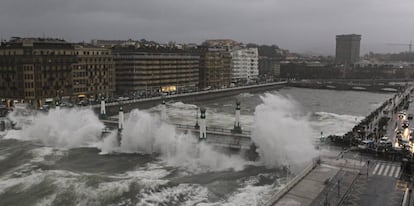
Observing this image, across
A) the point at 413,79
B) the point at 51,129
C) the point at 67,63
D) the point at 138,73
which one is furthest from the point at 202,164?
the point at 413,79

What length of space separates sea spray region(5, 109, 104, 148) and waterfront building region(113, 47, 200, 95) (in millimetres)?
35356

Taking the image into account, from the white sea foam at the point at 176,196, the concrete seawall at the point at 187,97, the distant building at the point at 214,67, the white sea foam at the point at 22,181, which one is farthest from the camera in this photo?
the distant building at the point at 214,67

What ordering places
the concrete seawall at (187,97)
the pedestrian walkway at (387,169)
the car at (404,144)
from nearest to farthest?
the pedestrian walkway at (387,169) < the car at (404,144) < the concrete seawall at (187,97)

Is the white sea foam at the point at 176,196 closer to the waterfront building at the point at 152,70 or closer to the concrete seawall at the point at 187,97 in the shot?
the concrete seawall at the point at 187,97

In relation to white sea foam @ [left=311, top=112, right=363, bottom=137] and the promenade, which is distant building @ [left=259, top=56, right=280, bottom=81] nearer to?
white sea foam @ [left=311, top=112, right=363, bottom=137]

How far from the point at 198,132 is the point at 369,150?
42.7ft

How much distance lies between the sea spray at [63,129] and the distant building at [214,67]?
6285 cm

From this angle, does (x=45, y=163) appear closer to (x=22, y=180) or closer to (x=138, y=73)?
(x=22, y=180)

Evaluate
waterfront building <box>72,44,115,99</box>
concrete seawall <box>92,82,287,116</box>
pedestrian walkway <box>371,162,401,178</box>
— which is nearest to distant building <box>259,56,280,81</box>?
concrete seawall <box>92,82,287,116</box>

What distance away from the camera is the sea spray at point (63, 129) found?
36.1 meters

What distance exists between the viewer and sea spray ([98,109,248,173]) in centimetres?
2773

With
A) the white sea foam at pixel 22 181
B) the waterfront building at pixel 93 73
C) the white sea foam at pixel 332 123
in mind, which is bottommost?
the white sea foam at pixel 22 181

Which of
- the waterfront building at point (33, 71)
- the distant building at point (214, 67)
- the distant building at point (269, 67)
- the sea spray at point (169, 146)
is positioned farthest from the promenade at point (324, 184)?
the distant building at point (269, 67)

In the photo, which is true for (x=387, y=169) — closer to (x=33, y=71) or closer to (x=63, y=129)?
(x=63, y=129)
